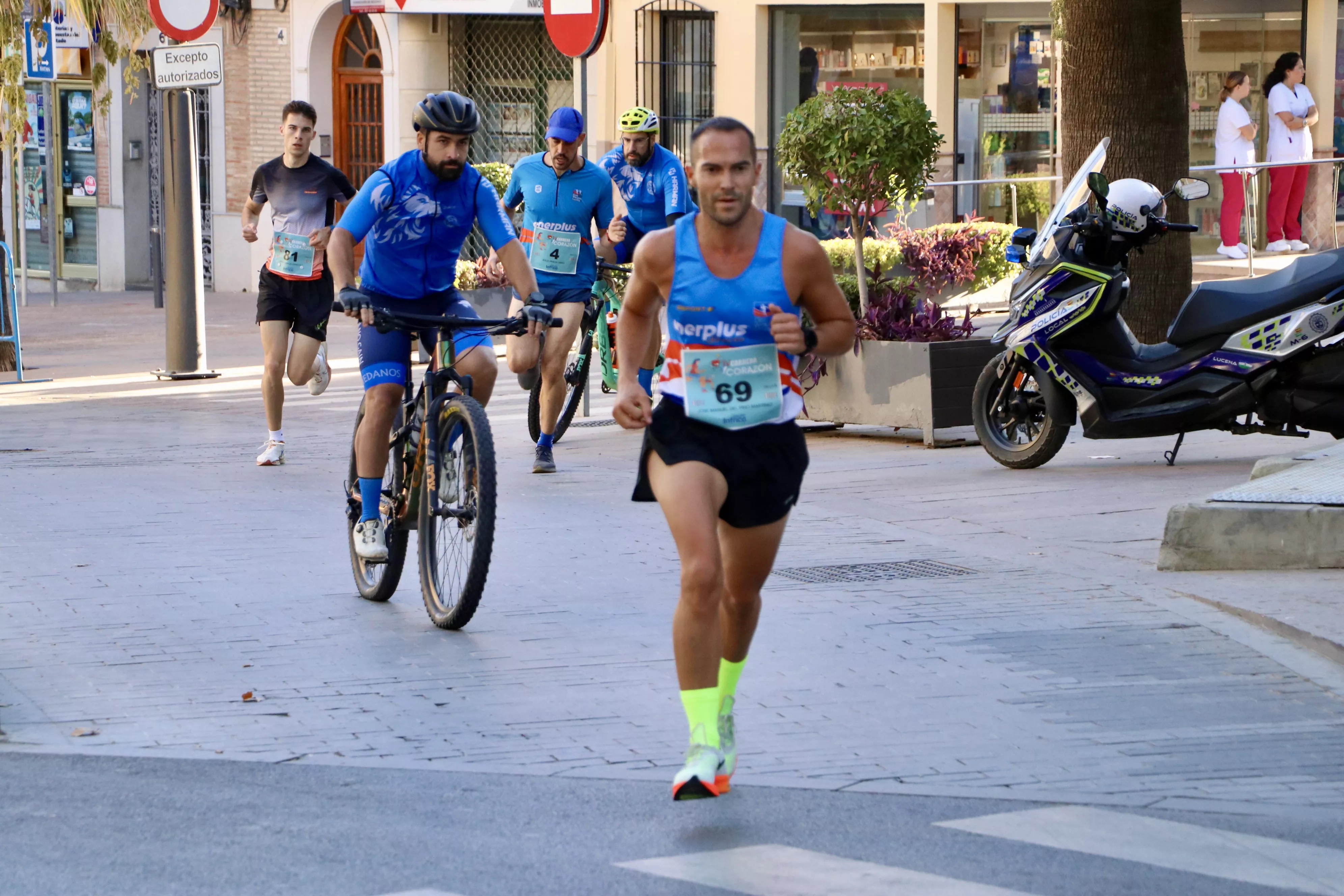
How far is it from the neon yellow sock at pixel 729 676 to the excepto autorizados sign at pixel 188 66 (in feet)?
35.9

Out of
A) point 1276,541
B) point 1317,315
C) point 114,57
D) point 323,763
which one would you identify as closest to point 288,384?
point 114,57

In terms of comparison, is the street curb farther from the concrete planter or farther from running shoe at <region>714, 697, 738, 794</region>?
the concrete planter

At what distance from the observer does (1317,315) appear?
1028 cm

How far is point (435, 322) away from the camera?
7.48 metres

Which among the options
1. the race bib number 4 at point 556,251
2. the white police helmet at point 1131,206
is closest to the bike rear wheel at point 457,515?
the race bib number 4 at point 556,251

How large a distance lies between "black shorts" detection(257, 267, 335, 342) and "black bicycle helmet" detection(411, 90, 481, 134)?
417cm

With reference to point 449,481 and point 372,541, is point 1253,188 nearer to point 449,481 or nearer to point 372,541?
point 372,541

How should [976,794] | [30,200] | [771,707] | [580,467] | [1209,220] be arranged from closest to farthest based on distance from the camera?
[976,794], [771,707], [580,467], [1209,220], [30,200]

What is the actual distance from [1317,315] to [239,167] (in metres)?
19.7

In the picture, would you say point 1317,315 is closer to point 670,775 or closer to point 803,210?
point 670,775

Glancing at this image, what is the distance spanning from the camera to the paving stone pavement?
584 cm

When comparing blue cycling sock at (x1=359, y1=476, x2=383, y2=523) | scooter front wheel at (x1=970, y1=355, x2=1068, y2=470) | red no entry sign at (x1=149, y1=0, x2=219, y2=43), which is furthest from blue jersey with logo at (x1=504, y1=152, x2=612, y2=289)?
red no entry sign at (x1=149, y1=0, x2=219, y2=43)

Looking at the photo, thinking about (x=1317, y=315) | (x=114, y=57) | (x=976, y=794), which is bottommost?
(x=976, y=794)

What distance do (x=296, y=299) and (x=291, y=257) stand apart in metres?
0.25
